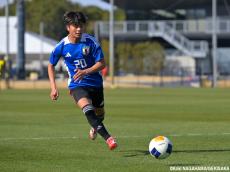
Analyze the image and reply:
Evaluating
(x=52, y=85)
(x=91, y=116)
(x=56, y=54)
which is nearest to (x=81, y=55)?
(x=56, y=54)

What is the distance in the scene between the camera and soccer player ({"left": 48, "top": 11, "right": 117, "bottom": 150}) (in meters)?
12.6

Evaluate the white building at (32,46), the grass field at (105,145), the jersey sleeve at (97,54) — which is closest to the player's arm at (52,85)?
the jersey sleeve at (97,54)

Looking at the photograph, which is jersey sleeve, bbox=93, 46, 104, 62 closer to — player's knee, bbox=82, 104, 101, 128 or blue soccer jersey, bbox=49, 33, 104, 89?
blue soccer jersey, bbox=49, 33, 104, 89

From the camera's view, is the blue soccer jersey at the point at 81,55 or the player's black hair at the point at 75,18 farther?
the blue soccer jersey at the point at 81,55

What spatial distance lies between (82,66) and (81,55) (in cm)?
19

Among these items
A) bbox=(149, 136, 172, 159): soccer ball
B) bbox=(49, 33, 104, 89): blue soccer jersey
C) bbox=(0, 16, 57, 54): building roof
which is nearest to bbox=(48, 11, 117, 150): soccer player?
bbox=(49, 33, 104, 89): blue soccer jersey

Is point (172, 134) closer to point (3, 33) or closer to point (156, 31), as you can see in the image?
point (156, 31)

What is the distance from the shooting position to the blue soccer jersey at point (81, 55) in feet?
42.2

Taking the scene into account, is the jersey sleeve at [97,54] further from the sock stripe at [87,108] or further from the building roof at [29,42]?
the building roof at [29,42]

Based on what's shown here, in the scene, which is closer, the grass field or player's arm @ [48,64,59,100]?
the grass field

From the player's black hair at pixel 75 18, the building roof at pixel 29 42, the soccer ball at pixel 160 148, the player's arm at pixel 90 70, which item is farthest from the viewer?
the building roof at pixel 29 42

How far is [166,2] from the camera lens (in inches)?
3455

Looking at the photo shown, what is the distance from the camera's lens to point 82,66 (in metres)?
12.9

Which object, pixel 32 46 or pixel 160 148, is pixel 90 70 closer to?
pixel 160 148
